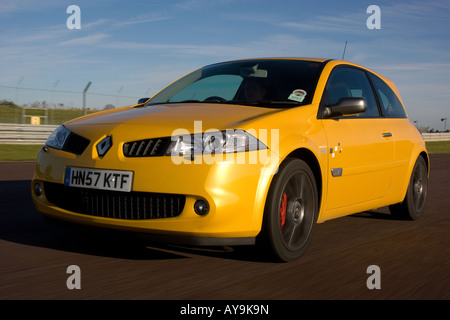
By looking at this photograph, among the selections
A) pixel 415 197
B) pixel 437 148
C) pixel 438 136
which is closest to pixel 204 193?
pixel 415 197

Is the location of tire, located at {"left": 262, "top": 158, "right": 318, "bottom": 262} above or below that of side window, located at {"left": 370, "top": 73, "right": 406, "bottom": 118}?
below

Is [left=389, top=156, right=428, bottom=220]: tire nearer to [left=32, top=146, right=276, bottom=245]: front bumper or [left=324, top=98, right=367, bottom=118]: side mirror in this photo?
[left=324, top=98, right=367, bottom=118]: side mirror

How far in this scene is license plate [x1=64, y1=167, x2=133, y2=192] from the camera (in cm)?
397

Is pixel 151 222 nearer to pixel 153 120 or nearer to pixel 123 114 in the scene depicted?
pixel 153 120

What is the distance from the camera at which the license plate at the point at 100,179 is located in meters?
3.97

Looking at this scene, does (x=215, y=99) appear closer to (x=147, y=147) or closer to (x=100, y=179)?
(x=147, y=147)

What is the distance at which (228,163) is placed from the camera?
12.7ft

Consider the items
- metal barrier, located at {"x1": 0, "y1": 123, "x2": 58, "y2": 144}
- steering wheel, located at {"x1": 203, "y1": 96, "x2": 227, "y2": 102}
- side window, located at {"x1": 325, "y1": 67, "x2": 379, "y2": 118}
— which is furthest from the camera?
metal barrier, located at {"x1": 0, "y1": 123, "x2": 58, "y2": 144}

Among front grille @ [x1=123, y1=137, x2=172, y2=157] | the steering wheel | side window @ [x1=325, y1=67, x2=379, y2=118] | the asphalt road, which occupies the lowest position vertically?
the asphalt road

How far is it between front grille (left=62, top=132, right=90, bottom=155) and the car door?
191cm

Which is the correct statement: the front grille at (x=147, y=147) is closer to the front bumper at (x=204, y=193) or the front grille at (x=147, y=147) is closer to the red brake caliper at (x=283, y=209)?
the front bumper at (x=204, y=193)

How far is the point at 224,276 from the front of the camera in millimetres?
3918

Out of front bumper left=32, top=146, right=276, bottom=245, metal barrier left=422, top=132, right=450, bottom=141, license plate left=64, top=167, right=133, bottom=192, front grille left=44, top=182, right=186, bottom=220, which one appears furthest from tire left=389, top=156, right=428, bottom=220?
metal barrier left=422, top=132, right=450, bottom=141
